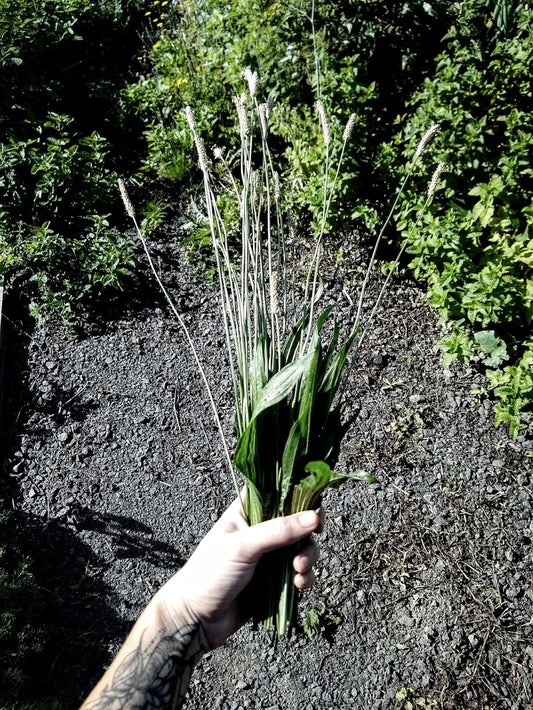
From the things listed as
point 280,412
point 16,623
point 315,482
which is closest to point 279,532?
point 315,482

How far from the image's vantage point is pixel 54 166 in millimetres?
3643

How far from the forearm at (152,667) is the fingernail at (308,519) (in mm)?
524

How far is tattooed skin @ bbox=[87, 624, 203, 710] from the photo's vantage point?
5.50ft

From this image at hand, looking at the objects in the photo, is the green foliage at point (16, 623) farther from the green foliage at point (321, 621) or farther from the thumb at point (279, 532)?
the thumb at point (279, 532)

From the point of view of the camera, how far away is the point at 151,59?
4969 mm

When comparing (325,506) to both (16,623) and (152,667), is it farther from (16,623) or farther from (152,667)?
(16,623)

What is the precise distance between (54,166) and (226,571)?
9.61 ft

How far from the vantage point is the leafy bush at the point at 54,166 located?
11.3 feet

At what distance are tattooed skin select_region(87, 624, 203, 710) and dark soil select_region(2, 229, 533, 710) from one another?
25.4 inches

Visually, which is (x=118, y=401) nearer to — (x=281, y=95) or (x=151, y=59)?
(x=281, y=95)

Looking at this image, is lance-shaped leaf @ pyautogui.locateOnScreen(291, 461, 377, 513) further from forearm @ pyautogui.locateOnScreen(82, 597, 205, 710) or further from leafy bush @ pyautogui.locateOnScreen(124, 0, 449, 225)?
leafy bush @ pyautogui.locateOnScreen(124, 0, 449, 225)

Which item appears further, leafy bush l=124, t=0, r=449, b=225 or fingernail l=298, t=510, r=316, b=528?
leafy bush l=124, t=0, r=449, b=225

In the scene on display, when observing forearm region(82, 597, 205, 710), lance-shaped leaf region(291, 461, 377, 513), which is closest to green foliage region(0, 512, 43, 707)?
forearm region(82, 597, 205, 710)

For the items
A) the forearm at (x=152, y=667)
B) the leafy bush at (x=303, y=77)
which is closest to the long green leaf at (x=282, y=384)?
the forearm at (x=152, y=667)
